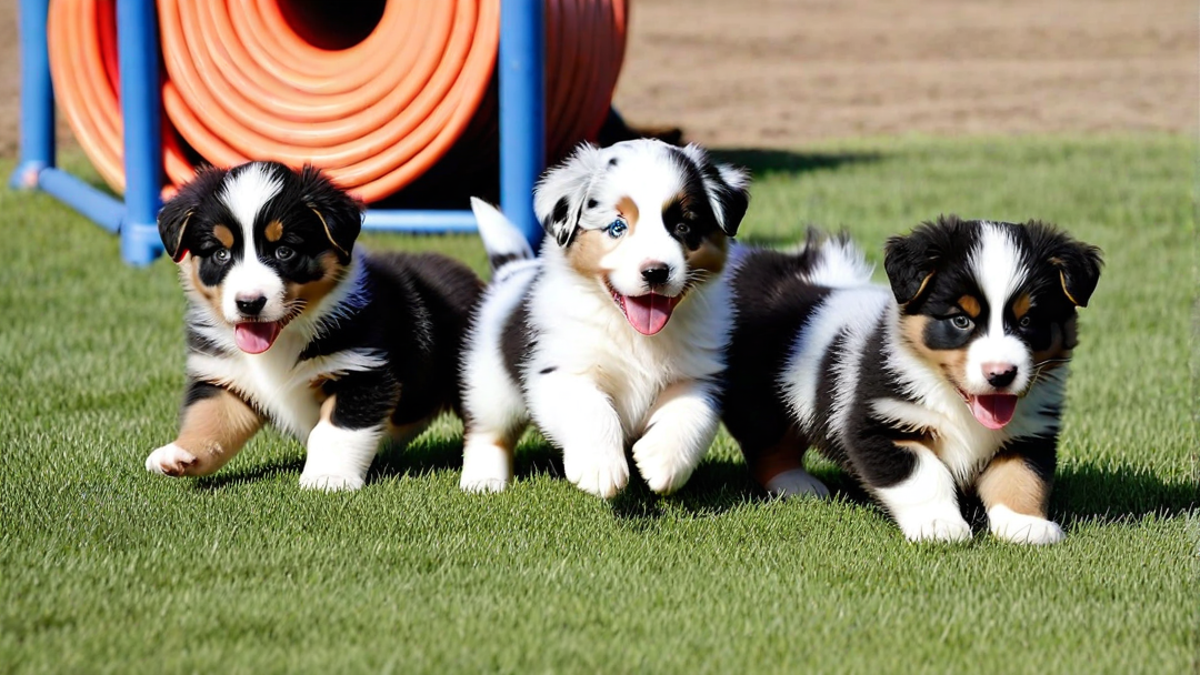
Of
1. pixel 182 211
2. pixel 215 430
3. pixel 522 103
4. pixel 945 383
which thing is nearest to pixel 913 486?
pixel 945 383

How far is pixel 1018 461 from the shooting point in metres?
3.70

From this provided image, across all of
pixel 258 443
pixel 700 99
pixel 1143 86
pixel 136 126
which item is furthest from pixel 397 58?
pixel 1143 86

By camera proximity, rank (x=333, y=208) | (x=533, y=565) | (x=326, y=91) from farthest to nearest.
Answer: (x=326, y=91)
(x=333, y=208)
(x=533, y=565)

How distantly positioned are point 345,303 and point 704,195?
40.7 inches

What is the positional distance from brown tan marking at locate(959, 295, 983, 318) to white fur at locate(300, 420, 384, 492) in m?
1.59

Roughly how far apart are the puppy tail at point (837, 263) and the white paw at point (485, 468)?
44.0 inches

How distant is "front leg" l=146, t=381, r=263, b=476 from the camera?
3883 mm

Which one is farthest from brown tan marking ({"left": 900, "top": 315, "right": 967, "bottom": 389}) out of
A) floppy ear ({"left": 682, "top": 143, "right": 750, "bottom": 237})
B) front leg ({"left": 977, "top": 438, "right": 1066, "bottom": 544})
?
floppy ear ({"left": 682, "top": 143, "right": 750, "bottom": 237})

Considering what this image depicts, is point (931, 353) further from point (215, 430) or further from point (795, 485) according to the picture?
point (215, 430)

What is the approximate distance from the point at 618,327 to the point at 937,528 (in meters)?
0.97

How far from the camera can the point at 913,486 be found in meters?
3.64

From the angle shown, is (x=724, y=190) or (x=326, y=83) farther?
(x=326, y=83)

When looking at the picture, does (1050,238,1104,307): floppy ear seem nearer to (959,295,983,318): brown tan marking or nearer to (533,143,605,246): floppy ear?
(959,295,983,318): brown tan marking

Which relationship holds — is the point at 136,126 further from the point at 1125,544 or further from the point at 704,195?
the point at 1125,544
